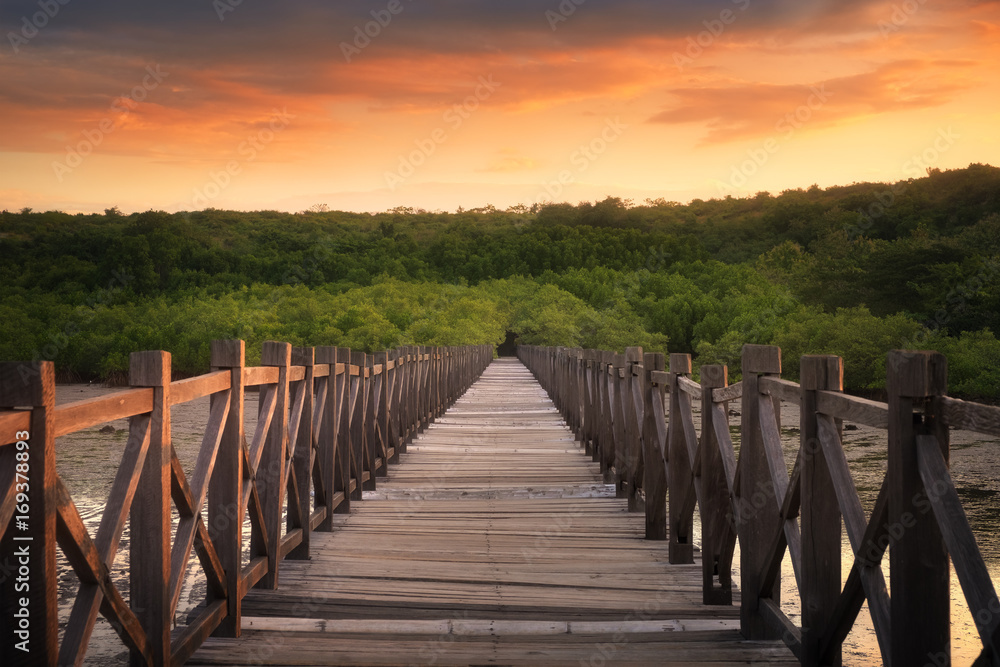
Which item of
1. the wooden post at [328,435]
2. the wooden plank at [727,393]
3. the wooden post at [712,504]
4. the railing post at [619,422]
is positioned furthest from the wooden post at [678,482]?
the wooden post at [328,435]

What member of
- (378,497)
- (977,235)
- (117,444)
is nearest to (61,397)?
(117,444)

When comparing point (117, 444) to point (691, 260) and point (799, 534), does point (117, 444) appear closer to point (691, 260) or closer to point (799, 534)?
point (799, 534)

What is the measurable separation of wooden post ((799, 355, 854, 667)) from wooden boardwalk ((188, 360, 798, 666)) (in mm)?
373

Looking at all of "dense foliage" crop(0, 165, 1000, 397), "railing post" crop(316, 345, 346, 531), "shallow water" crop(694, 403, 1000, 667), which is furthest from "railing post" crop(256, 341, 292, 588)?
"dense foliage" crop(0, 165, 1000, 397)

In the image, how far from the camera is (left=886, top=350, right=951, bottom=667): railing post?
7.15 ft

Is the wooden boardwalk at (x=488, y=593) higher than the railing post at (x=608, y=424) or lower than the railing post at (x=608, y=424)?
lower

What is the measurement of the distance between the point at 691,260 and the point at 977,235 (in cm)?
5769

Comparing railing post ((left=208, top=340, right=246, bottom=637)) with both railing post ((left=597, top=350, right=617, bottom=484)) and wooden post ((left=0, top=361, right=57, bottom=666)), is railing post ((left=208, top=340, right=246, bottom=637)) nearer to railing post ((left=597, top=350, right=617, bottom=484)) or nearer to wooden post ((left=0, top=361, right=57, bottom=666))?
wooden post ((left=0, top=361, right=57, bottom=666))

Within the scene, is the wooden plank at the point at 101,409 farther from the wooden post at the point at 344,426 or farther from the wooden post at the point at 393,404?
the wooden post at the point at 393,404

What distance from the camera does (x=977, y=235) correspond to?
A: 38438 millimetres

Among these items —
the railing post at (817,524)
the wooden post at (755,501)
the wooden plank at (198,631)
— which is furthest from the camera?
the wooden post at (755,501)

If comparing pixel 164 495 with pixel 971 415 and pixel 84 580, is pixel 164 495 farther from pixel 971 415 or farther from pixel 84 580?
pixel 971 415

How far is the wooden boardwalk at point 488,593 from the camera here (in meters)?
3.37

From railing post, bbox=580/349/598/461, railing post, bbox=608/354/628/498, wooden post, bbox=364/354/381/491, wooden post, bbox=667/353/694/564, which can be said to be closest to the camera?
wooden post, bbox=667/353/694/564
